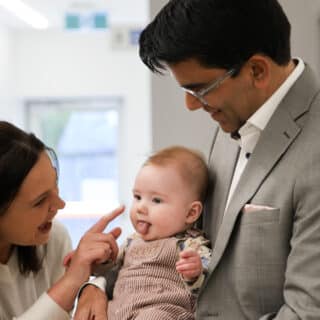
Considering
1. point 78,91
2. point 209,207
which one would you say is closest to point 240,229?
point 209,207

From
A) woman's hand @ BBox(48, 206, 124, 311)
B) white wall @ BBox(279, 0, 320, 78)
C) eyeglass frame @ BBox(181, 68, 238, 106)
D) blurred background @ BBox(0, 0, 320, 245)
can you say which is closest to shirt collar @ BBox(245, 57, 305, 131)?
eyeglass frame @ BBox(181, 68, 238, 106)

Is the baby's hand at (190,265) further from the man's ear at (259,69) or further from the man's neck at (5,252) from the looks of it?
the man's neck at (5,252)

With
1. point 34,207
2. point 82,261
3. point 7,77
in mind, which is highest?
point 34,207

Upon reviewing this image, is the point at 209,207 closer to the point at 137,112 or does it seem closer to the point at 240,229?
the point at 240,229

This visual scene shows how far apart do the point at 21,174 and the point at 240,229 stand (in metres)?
0.66

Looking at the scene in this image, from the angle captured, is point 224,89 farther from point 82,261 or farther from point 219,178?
point 82,261

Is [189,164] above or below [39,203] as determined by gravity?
above

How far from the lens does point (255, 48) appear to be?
1.11 meters

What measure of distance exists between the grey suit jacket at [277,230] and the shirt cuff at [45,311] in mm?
474

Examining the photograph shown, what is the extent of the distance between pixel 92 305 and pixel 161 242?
23cm

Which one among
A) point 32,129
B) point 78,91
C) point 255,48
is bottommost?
point 32,129

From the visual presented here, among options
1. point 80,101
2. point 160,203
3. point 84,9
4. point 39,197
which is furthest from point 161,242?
point 80,101

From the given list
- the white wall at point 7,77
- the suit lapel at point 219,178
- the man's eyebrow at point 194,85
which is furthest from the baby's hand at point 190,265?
the white wall at point 7,77

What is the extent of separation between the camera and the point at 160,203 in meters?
1.48
